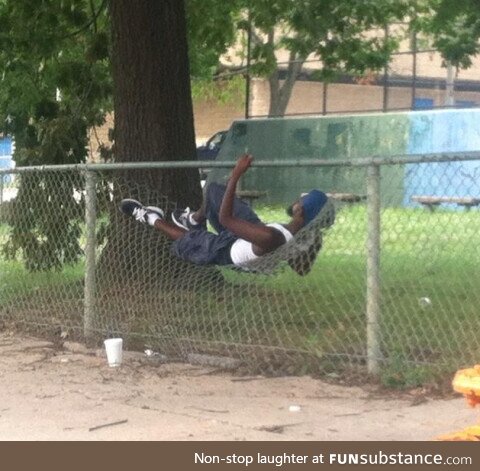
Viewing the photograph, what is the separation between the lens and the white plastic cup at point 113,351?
8562mm

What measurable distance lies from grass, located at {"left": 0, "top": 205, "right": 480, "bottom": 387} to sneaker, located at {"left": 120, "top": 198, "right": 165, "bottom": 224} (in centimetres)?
65

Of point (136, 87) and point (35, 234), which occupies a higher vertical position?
point (136, 87)

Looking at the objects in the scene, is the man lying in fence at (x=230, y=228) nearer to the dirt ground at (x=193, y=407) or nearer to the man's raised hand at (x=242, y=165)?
the man's raised hand at (x=242, y=165)

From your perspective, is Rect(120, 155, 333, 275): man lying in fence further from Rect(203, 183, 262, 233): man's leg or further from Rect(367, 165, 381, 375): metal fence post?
Rect(367, 165, 381, 375): metal fence post

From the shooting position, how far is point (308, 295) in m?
10.1

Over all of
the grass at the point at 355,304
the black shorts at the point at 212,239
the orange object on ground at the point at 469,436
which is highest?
the black shorts at the point at 212,239

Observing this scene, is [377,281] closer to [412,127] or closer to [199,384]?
[199,384]

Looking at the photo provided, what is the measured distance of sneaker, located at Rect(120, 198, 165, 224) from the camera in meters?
9.28

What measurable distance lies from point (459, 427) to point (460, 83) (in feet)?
82.8

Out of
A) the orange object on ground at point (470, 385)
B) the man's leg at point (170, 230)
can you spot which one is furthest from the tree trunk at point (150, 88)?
the orange object on ground at point (470, 385)

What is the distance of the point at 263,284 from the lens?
9.36 metres

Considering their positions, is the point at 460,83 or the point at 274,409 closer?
the point at 274,409

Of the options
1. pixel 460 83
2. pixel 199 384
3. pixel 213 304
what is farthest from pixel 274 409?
pixel 460 83

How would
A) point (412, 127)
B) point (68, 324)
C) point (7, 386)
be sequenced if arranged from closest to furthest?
point (7, 386)
point (68, 324)
point (412, 127)
